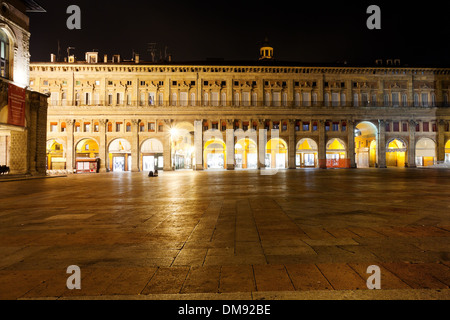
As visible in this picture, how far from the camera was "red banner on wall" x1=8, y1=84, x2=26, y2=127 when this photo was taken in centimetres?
2136

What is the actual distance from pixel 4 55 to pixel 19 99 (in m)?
3.95

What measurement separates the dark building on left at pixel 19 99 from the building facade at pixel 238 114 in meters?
16.7

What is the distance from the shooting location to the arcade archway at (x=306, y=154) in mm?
45750

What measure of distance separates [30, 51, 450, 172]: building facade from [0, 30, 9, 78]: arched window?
19854mm

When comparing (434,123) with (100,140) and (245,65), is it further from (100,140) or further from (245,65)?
(100,140)

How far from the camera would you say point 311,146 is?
150 ft


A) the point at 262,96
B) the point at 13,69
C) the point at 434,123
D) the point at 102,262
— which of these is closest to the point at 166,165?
the point at 262,96

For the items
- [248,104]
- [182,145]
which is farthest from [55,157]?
[248,104]

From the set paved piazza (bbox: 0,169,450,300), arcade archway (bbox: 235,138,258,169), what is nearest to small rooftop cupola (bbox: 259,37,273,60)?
arcade archway (bbox: 235,138,258,169)

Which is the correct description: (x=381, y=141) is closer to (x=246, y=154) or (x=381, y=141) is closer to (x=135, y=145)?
(x=246, y=154)

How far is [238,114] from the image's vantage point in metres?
44.3

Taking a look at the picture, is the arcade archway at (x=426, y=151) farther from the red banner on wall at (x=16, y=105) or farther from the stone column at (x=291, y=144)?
the red banner on wall at (x=16, y=105)
